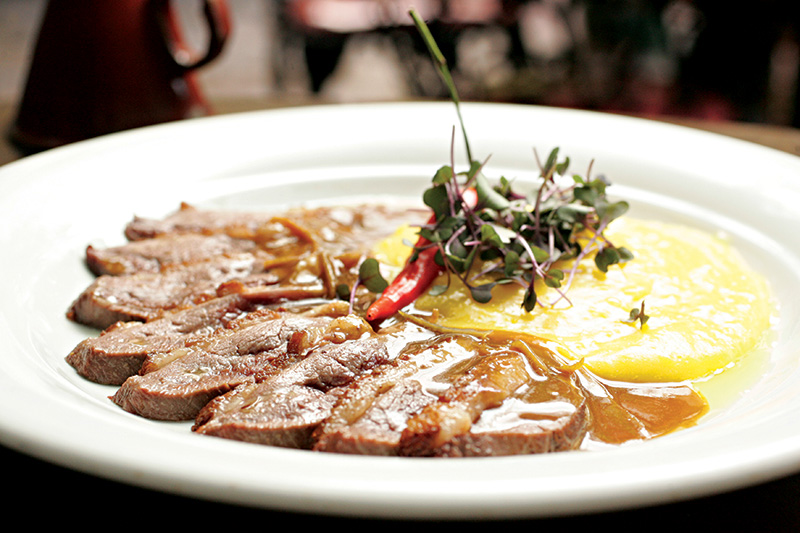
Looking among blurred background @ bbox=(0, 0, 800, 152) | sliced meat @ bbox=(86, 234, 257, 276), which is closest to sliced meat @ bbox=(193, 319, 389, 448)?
sliced meat @ bbox=(86, 234, 257, 276)

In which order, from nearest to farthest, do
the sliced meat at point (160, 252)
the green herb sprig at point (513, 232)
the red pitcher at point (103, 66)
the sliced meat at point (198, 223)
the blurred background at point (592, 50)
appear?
the green herb sprig at point (513, 232) → the sliced meat at point (160, 252) → the sliced meat at point (198, 223) → the red pitcher at point (103, 66) → the blurred background at point (592, 50)

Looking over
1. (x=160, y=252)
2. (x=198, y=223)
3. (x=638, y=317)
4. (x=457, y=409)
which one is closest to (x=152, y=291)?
(x=160, y=252)

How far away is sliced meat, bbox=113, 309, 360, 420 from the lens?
2055 millimetres

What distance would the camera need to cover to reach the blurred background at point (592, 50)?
7.58 metres

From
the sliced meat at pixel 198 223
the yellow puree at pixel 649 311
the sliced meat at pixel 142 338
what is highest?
the yellow puree at pixel 649 311

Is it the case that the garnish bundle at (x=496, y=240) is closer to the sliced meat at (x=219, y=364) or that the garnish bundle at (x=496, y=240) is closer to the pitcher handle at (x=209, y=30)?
the sliced meat at (x=219, y=364)

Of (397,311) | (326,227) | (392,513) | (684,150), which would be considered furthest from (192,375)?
(684,150)

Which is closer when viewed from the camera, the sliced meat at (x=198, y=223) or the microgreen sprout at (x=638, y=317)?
the microgreen sprout at (x=638, y=317)

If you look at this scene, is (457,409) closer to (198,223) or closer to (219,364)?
(219,364)

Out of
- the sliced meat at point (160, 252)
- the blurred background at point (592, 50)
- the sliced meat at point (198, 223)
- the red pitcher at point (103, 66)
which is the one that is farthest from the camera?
the blurred background at point (592, 50)

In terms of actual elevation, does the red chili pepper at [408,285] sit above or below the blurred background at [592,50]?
below

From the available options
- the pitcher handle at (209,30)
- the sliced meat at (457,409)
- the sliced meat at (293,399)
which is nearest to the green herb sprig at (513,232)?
the sliced meat at (457,409)

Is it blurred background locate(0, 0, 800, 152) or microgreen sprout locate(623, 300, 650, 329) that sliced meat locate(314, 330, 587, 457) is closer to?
microgreen sprout locate(623, 300, 650, 329)

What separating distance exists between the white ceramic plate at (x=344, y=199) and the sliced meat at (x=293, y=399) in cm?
A: 26
